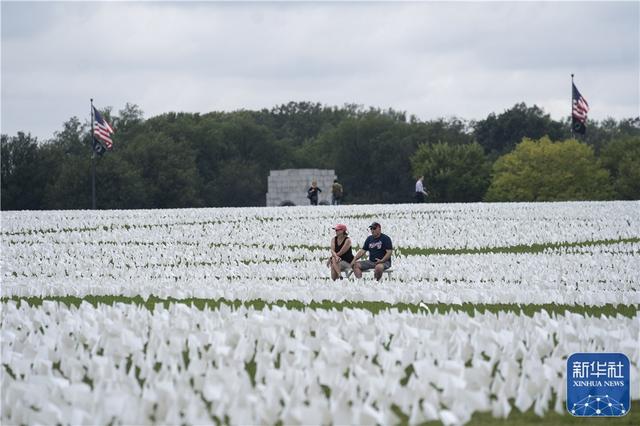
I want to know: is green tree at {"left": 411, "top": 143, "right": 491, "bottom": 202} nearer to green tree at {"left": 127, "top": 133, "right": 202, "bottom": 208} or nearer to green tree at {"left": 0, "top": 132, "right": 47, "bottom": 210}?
green tree at {"left": 127, "top": 133, "right": 202, "bottom": 208}

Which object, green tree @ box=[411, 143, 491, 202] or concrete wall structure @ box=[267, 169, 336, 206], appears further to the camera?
green tree @ box=[411, 143, 491, 202]

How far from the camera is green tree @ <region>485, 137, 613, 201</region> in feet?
314

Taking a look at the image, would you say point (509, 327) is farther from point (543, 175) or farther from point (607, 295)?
point (543, 175)

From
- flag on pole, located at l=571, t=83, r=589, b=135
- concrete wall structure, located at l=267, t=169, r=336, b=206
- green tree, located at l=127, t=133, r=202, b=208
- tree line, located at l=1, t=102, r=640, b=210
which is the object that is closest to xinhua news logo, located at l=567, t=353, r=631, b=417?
flag on pole, located at l=571, t=83, r=589, b=135

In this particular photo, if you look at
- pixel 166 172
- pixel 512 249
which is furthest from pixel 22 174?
pixel 512 249

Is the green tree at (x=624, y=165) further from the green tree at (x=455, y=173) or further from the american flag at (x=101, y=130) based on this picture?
the american flag at (x=101, y=130)

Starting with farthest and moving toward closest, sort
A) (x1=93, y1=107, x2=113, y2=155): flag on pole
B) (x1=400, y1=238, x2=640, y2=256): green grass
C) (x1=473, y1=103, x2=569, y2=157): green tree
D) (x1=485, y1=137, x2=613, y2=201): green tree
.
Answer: (x1=473, y1=103, x2=569, y2=157): green tree, (x1=485, y1=137, x2=613, y2=201): green tree, (x1=93, y1=107, x2=113, y2=155): flag on pole, (x1=400, y1=238, x2=640, y2=256): green grass

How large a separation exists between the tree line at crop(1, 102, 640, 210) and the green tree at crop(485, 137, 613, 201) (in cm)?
10

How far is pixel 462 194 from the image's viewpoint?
103375 mm

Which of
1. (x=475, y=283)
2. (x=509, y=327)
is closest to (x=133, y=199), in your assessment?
(x=475, y=283)

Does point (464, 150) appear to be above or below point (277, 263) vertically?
above

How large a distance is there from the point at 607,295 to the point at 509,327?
485cm

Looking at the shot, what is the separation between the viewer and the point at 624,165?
9619 centimetres

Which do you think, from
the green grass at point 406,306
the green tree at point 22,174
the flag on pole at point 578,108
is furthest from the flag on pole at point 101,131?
the green grass at point 406,306
